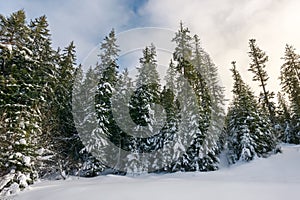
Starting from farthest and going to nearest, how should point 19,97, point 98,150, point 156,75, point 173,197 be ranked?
point 156,75 < point 98,150 < point 19,97 < point 173,197

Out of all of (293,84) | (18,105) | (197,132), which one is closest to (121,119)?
(197,132)

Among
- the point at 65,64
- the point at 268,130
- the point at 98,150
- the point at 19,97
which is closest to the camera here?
the point at 19,97

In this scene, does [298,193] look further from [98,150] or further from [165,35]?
[165,35]

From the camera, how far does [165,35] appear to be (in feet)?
90.6

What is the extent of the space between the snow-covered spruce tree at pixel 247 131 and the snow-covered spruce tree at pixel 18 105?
1754cm

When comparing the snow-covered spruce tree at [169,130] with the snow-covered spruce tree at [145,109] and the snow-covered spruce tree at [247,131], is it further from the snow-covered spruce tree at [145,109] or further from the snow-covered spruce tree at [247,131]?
the snow-covered spruce tree at [247,131]

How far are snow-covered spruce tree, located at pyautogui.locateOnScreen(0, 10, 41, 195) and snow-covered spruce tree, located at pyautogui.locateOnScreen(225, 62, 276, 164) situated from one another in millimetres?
17535

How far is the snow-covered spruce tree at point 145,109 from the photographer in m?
23.8

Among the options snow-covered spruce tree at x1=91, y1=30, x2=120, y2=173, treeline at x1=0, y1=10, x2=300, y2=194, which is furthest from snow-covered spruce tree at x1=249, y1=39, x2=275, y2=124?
snow-covered spruce tree at x1=91, y1=30, x2=120, y2=173

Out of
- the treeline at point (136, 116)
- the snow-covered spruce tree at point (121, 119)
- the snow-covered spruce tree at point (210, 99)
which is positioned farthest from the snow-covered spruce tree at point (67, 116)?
the snow-covered spruce tree at point (210, 99)

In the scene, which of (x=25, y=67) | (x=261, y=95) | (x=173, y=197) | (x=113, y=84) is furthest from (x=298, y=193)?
(x=261, y=95)

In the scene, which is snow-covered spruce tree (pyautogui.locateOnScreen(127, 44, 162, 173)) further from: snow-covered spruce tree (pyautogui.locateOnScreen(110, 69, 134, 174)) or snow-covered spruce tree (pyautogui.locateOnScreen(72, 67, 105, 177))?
snow-covered spruce tree (pyautogui.locateOnScreen(72, 67, 105, 177))

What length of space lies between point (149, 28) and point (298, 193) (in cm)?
1914

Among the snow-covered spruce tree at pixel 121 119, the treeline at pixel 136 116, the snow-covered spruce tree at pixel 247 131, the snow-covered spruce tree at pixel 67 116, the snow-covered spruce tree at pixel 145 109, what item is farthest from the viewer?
the snow-covered spruce tree at pixel 121 119
